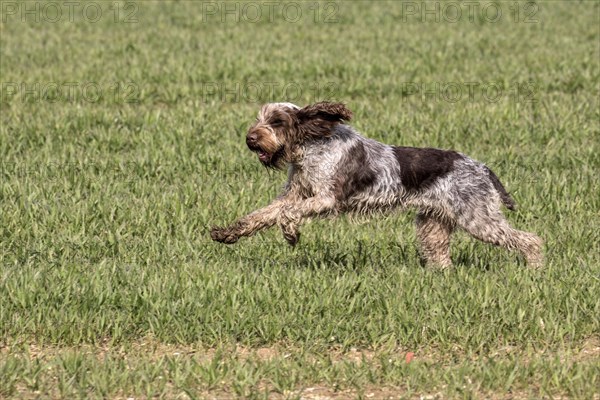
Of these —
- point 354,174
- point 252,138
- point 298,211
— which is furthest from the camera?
point 354,174

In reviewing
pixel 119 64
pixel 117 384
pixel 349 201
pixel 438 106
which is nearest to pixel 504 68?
pixel 438 106

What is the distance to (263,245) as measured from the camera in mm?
9102

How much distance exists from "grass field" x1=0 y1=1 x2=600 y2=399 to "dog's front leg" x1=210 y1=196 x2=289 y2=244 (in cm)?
26

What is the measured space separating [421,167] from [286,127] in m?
1.15

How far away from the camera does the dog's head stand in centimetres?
778

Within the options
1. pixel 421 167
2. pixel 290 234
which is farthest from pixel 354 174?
pixel 290 234

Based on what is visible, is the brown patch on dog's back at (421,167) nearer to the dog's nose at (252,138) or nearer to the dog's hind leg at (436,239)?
the dog's hind leg at (436,239)

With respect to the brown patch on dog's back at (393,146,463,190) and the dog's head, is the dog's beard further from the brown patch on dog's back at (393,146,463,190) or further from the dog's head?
the brown patch on dog's back at (393,146,463,190)

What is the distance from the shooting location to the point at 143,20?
74.5ft

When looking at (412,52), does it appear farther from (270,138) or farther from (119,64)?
(270,138)

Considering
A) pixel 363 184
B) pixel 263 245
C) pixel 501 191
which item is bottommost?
pixel 263 245

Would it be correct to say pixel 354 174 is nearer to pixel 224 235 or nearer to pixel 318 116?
pixel 318 116

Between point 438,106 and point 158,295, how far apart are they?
26.2 feet

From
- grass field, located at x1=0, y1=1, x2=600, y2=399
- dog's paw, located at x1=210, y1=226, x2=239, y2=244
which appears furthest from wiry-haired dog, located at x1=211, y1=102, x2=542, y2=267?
grass field, located at x1=0, y1=1, x2=600, y2=399
